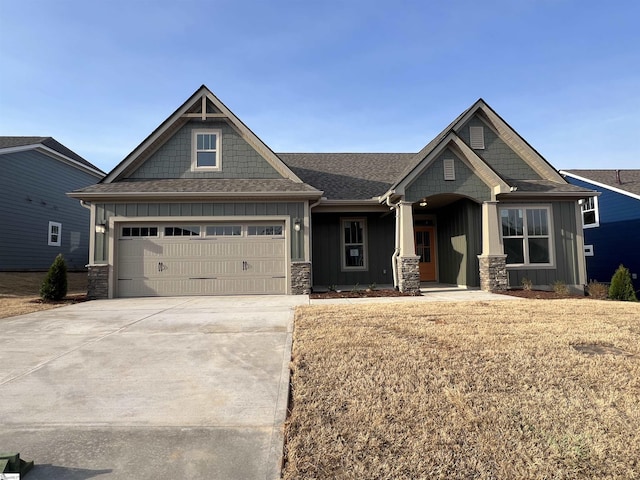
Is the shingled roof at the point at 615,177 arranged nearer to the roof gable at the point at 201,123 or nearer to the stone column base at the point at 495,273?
the stone column base at the point at 495,273

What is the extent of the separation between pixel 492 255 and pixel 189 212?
950 centimetres

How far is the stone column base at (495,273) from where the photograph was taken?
37.1 feet

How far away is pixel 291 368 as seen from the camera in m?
4.12

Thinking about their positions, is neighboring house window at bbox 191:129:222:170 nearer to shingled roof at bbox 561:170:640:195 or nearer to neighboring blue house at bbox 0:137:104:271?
neighboring blue house at bbox 0:137:104:271

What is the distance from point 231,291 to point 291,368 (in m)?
7.86

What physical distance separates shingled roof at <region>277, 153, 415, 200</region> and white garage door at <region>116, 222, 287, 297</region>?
125 inches

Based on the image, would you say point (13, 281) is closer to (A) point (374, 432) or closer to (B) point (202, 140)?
(B) point (202, 140)

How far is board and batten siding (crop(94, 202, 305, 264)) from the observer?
1146 centimetres

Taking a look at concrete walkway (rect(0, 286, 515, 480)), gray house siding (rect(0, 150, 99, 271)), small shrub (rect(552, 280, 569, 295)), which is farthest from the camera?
gray house siding (rect(0, 150, 99, 271))

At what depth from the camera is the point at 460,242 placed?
12828 millimetres

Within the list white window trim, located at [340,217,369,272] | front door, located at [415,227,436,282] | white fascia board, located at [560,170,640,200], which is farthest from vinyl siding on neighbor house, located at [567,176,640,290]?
white window trim, located at [340,217,369,272]

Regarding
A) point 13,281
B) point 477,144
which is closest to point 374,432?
point 477,144

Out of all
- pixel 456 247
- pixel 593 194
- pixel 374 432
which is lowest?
pixel 374 432

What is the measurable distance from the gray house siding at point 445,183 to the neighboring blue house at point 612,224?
358 inches
